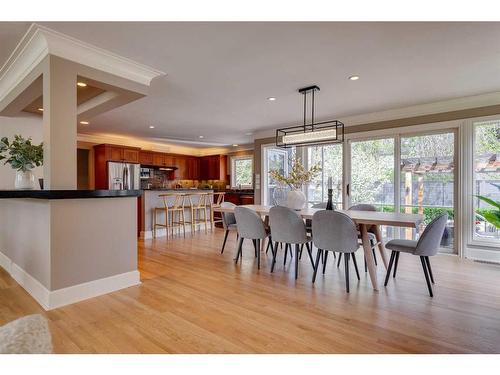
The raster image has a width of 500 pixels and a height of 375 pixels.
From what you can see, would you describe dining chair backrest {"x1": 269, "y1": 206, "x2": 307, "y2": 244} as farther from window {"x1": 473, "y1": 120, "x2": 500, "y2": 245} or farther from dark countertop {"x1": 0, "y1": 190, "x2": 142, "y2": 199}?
window {"x1": 473, "y1": 120, "x2": 500, "y2": 245}

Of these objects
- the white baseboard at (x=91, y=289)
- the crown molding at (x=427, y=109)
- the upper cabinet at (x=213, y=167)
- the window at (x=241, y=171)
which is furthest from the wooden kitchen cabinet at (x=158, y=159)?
the white baseboard at (x=91, y=289)

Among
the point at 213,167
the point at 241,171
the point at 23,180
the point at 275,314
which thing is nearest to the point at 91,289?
the point at 23,180

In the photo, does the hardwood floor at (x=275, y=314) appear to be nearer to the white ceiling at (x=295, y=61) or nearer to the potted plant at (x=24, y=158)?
the potted plant at (x=24, y=158)

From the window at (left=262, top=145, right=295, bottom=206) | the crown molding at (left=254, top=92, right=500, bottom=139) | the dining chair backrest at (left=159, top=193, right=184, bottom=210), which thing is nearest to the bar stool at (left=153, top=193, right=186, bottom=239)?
the dining chair backrest at (left=159, top=193, right=184, bottom=210)

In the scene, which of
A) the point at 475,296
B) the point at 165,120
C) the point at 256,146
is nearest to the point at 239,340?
the point at 475,296

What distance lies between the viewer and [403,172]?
489 cm

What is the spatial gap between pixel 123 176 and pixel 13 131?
3.46 meters

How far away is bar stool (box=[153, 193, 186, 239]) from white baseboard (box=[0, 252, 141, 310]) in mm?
2745

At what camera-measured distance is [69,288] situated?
2.54 meters

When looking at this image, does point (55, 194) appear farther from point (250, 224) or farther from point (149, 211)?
point (149, 211)

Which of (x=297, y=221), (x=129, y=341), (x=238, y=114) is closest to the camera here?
(x=129, y=341)

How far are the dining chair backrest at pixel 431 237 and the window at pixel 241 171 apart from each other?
252 inches
